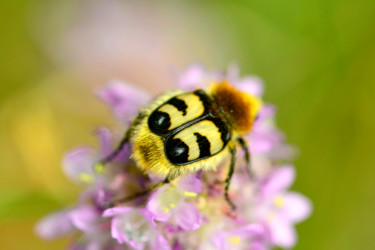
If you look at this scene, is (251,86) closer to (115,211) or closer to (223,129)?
(223,129)

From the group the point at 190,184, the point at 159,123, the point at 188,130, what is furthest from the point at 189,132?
Result: the point at 190,184

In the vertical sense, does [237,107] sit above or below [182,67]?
below

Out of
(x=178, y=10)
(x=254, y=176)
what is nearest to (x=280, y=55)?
(x=178, y=10)

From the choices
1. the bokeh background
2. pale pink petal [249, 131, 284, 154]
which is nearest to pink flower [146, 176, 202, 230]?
pale pink petal [249, 131, 284, 154]

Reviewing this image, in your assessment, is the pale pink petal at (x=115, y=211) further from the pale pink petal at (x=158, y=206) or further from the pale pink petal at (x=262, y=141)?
the pale pink petal at (x=262, y=141)

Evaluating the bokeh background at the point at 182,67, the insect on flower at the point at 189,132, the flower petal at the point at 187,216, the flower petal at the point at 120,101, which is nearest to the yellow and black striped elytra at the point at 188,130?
→ the insect on flower at the point at 189,132

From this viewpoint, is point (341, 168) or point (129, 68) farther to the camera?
point (129, 68)

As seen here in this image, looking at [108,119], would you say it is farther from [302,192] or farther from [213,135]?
[213,135]

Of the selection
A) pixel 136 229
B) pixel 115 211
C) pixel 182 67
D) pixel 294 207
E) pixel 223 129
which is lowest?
pixel 294 207
